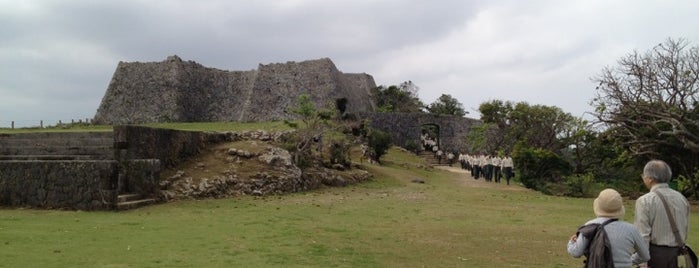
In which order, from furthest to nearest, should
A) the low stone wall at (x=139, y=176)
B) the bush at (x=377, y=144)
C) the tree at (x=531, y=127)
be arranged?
the tree at (x=531, y=127) < the bush at (x=377, y=144) < the low stone wall at (x=139, y=176)

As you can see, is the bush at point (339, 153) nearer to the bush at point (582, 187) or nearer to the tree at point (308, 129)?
the tree at point (308, 129)

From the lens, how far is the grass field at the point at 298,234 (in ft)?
22.6

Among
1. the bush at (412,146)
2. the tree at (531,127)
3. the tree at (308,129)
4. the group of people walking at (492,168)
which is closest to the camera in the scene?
the tree at (308,129)

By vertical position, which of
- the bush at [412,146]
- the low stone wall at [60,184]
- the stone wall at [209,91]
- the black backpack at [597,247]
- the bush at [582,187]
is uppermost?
the stone wall at [209,91]

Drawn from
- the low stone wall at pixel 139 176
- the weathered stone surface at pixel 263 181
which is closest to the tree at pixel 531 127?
the weathered stone surface at pixel 263 181

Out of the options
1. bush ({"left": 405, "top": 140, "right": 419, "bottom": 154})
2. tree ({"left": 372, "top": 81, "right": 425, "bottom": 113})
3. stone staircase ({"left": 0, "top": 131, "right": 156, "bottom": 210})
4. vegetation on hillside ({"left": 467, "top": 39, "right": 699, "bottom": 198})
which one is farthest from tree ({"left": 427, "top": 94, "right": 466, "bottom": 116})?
stone staircase ({"left": 0, "top": 131, "right": 156, "bottom": 210})

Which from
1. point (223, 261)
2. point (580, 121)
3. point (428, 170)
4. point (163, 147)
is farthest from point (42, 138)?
point (580, 121)

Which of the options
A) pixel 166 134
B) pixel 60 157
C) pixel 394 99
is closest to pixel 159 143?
pixel 166 134

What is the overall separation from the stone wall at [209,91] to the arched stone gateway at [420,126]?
11.9 feet

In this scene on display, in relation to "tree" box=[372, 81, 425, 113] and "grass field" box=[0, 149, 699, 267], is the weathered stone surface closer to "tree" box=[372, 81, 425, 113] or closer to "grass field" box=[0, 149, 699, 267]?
"grass field" box=[0, 149, 699, 267]

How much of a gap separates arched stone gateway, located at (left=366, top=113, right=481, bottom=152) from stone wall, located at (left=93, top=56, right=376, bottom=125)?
143 inches

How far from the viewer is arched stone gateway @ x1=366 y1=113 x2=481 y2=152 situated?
43.2 meters

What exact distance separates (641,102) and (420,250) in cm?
1151

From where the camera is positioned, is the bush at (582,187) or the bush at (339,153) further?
the bush at (339,153)
